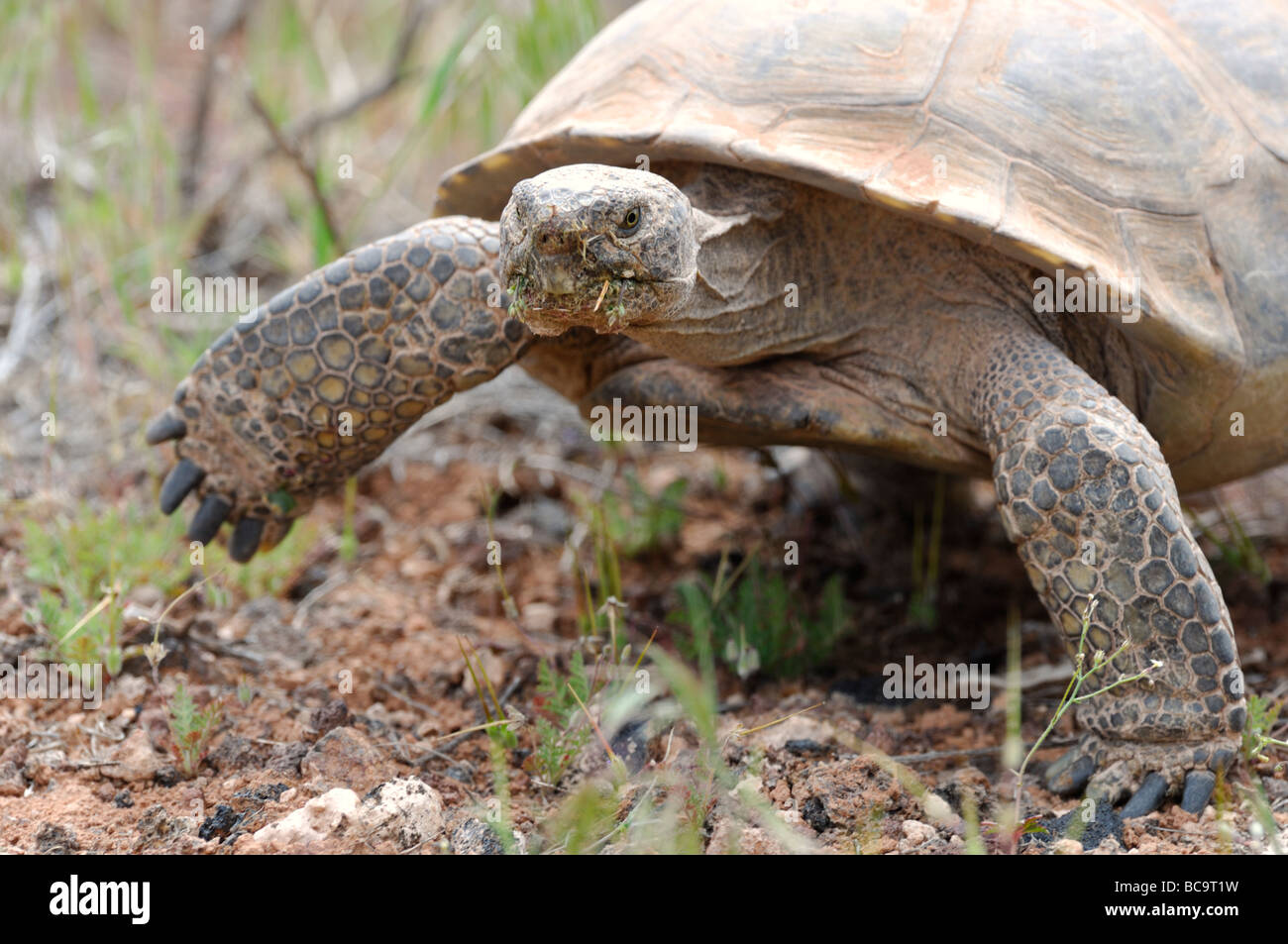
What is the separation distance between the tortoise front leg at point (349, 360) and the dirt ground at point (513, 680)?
582 millimetres

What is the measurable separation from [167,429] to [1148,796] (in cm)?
283

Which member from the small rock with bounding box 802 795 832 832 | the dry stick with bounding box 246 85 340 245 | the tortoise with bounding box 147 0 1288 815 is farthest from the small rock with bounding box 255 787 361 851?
the dry stick with bounding box 246 85 340 245

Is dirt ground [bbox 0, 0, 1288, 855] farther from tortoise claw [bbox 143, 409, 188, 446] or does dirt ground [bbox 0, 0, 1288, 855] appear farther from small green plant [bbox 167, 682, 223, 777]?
tortoise claw [bbox 143, 409, 188, 446]

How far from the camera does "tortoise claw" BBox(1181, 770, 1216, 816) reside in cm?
275

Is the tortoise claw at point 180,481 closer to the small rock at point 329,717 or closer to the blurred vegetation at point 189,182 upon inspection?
the blurred vegetation at point 189,182

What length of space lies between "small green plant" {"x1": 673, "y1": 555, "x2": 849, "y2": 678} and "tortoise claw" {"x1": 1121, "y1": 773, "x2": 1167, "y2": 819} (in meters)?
1.06

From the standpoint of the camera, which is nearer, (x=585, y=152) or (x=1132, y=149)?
(x=1132, y=149)

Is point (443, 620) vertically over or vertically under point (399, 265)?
under

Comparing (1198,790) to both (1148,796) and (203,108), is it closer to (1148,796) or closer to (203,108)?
(1148,796)
